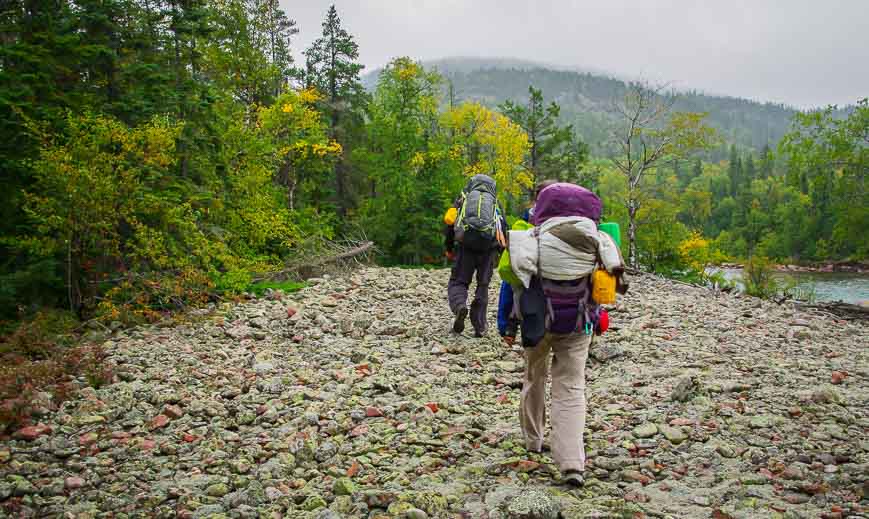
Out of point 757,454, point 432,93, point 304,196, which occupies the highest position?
point 432,93

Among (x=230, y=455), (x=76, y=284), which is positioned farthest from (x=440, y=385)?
(x=76, y=284)

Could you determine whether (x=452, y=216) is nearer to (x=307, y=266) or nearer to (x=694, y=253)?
(x=307, y=266)

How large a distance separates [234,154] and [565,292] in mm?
14930

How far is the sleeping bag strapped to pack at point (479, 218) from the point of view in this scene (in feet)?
25.1

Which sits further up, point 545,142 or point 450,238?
point 545,142

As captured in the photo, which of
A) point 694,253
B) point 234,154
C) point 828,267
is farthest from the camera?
point 828,267

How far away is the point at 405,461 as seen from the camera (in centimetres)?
429

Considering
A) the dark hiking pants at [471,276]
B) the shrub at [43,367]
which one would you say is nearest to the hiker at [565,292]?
the dark hiking pants at [471,276]

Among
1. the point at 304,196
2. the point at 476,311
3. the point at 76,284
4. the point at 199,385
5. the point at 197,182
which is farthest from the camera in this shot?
the point at 304,196

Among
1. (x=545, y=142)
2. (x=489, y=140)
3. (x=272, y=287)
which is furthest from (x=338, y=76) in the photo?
(x=272, y=287)

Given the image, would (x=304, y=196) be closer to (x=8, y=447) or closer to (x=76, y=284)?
(x=76, y=284)

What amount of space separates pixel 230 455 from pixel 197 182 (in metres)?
12.0

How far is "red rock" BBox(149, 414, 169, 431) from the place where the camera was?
5.11 meters

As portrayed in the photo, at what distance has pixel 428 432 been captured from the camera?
4832mm
